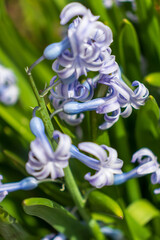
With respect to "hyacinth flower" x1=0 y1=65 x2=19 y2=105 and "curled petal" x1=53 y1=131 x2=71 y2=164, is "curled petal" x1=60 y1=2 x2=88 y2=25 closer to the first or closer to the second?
"curled petal" x1=53 y1=131 x2=71 y2=164

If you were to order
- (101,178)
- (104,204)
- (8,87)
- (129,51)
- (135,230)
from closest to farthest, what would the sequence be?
(101,178) → (104,204) → (135,230) → (129,51) → (8,87)

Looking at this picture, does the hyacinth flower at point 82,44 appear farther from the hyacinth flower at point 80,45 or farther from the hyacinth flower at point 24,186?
the hyacinth flower at point 24,186

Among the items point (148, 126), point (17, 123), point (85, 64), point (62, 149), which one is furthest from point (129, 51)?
point (62, 149)

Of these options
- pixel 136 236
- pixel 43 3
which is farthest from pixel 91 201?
pixel 43 3

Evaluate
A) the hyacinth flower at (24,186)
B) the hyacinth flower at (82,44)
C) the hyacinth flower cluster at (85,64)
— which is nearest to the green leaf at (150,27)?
the hyacinth flower cluster at (85,64)

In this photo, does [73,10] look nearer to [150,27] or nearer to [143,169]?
[143,169]

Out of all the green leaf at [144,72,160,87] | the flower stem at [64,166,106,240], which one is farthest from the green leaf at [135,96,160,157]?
the flower stem at [64,166,106,240]
